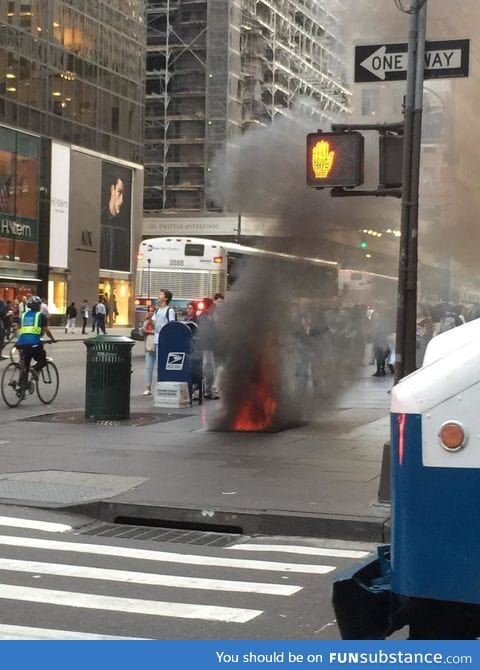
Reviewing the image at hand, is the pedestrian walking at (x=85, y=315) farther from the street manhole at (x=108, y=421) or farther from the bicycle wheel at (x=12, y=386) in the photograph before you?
the street manhole at (x=108, y=421)

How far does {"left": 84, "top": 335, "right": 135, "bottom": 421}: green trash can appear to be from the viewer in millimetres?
12711

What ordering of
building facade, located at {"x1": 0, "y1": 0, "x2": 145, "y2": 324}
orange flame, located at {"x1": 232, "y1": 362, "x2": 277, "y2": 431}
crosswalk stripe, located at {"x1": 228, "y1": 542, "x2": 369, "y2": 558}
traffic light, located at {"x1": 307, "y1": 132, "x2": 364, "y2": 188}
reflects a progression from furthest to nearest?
building facade, located at {"x1": 0, "y1": 0, "x2": 145, "y2": 324}
orange flame, located at {"x1": 232, "y1": 362, "x2": 277, "y2": 431}
traffic light, located at {"x1": 307, "y1": 132, "x2": 364, "y2": 188}
crosswalk stripe, located at {"x1": 228, "y1": 542, "x2": 369, "y2": 558}

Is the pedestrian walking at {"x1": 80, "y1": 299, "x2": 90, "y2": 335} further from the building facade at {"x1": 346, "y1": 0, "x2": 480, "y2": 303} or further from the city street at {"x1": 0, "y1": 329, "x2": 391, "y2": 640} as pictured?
the city street at {"x1": 0, "y1": 329, "x2": 391, "y2": 640}

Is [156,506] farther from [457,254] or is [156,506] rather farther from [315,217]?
[457,254]

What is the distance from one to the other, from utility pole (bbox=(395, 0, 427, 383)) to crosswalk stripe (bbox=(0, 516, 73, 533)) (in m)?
2.87

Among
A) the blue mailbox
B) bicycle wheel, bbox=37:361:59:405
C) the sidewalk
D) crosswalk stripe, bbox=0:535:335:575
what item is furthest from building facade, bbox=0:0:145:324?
crosswalk stripe, bbox=0:535:335:575

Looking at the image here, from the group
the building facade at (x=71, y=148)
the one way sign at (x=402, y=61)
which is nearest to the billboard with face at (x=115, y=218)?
the building facade at (x=71, y=148)

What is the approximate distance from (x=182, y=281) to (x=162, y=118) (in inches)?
1641

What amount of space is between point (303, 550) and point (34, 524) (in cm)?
206

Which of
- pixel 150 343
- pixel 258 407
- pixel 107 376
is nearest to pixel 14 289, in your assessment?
pixel 150 343

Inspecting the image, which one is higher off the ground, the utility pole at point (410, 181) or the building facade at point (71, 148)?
the building facade at point (71, 148)

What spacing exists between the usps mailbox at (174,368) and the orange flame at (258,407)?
264 centimetres

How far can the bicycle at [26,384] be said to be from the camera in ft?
48.5

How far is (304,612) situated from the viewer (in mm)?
5281
